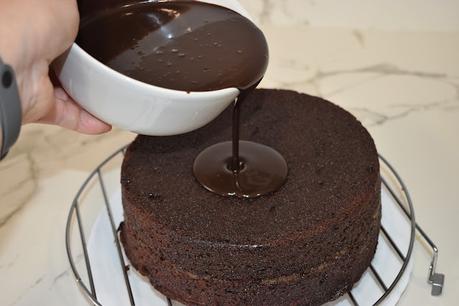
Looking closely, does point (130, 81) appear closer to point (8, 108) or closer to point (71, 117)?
point (8, 108)

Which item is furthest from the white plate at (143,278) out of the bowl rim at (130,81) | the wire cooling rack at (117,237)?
the bowl rim at (130,81)

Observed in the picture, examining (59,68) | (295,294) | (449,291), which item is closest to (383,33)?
(449,291)

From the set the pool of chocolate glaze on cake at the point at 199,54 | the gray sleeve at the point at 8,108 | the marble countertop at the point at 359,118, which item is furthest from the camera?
the marble countertop at the point at 359,118

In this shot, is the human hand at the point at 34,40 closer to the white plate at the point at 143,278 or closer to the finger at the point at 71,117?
the finger at the point at 71,117

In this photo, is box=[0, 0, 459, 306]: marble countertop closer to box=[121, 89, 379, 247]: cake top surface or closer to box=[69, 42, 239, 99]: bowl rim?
box=[121, 89, 379, 247]: cake top surface

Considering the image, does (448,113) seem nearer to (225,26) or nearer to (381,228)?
(381,228)

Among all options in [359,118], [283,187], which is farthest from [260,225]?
[359,118]
